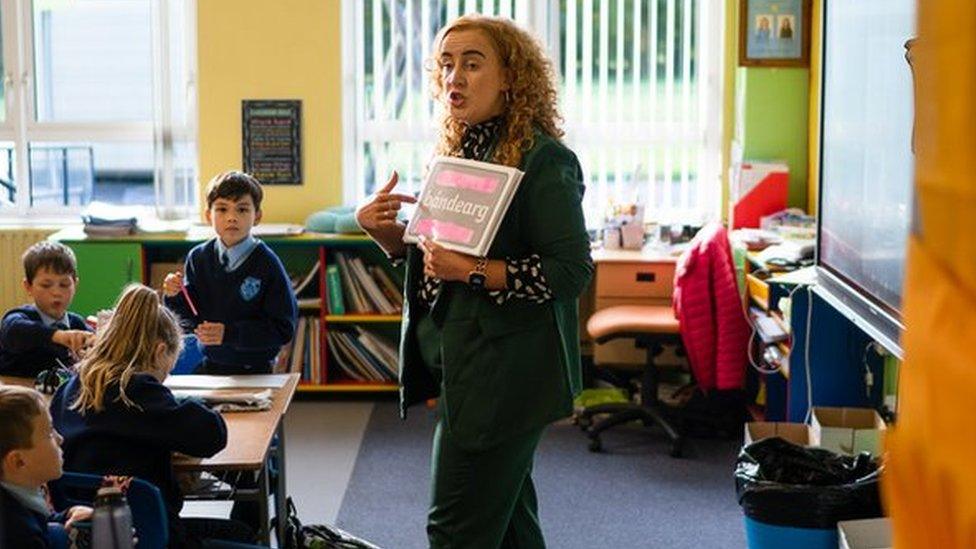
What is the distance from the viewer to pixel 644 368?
5.47 m

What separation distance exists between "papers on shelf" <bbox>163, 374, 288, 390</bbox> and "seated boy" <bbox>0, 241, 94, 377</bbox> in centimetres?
25

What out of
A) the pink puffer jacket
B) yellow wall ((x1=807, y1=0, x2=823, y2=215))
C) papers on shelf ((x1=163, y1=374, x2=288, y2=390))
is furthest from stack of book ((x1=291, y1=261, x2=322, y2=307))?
papers on shelf ((x1=163, y1=374, x2=288, y2=390))

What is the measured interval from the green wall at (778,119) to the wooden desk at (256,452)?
290 cm

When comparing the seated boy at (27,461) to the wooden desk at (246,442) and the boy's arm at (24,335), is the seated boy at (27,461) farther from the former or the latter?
the boy's arm at (24,335)

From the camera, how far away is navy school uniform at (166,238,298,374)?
149 inches

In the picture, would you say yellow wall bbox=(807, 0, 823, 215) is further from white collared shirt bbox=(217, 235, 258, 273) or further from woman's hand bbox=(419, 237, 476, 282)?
woman's hand bbox=(419, 237, 476, 282)

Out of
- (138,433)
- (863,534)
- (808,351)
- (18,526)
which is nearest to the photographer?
(18,526)

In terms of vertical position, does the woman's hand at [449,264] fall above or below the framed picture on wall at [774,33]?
below

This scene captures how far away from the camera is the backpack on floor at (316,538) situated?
343 cm

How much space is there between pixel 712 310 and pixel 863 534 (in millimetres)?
2130

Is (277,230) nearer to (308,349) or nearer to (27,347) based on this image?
(308,349)

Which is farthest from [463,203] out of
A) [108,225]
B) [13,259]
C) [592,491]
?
[13,259]

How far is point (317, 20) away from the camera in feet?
19.6

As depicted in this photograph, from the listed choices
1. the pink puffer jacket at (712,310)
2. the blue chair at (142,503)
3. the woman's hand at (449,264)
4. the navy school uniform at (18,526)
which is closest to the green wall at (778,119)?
the pink puffer jacket at (712,310)
